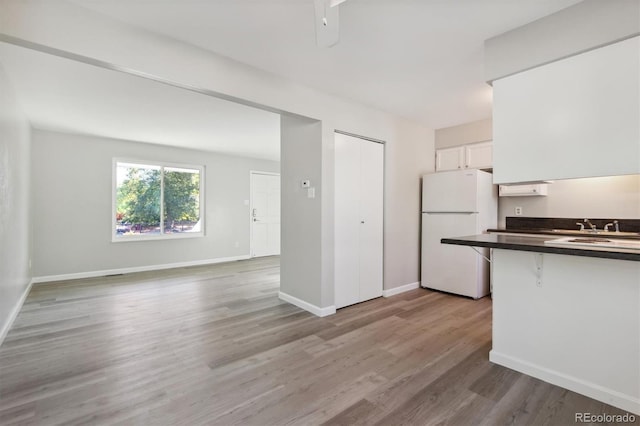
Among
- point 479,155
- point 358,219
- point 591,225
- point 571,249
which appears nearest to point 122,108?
point 358,219

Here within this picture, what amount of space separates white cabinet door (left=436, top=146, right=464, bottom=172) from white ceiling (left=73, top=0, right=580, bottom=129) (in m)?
1.36

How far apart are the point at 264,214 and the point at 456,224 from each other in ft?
15.5

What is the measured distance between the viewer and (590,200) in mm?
3312

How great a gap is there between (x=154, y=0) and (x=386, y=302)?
363 cm

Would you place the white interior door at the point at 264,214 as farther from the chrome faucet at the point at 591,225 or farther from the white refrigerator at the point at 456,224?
the chrome faucet at the point at 591,225

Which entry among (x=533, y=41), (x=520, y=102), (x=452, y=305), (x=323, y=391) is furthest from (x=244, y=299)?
(x=533, y=41)

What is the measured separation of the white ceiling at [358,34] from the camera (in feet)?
6.35

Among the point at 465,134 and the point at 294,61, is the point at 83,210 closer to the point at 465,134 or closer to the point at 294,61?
the point at 294,61

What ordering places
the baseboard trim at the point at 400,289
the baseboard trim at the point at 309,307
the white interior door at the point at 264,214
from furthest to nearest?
1. the white interior door at the point at 264,214
2. the baseboard trim at the point at 400,289
3. the baseboard trim at the point at 309,307

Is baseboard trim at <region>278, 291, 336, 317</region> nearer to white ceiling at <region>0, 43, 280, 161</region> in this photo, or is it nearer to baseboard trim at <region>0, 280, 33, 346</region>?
white ceiling at <region>0, 43, 280, 161</region>

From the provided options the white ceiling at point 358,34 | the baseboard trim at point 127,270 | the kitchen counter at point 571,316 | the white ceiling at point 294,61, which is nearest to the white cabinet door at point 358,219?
the white ceiling at point 294,61

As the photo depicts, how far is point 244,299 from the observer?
3.88 metres

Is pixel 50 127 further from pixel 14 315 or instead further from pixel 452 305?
pixel 452 305

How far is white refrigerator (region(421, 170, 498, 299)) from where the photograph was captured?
151 inches
